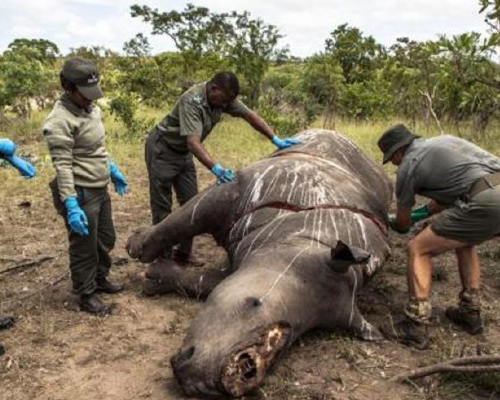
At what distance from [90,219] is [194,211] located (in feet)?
2.94

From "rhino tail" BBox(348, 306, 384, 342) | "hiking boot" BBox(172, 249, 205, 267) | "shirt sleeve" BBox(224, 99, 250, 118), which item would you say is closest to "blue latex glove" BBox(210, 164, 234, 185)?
"shirt sleeve" BBox(224, 99, 250, 118)

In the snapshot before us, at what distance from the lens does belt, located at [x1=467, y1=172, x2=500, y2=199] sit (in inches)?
167

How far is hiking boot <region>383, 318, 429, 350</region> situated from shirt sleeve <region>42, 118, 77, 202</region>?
2444 millimetres

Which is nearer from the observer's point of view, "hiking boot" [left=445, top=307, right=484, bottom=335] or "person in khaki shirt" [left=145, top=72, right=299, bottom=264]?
"hiking boot" [left=445, top=307, right=484, bottom=335]

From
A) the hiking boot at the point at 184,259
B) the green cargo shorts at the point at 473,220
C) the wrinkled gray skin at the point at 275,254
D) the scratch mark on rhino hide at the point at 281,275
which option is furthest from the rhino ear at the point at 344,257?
the hiking boot at the point at 184,259

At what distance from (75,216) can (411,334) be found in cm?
245

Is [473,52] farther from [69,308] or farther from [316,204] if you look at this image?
[69,308]

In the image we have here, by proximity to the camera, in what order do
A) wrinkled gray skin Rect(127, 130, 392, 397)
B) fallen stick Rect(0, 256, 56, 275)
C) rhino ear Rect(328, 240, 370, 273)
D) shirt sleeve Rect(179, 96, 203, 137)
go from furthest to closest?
fallen stick Rect(0, 256, 56, 275), shirt sleeve Rect(179, 96, 203, 137), rhino ear Rect(328, 240, 370, 273), wrinkled gray skin Rect(127, 130, 392, 397)

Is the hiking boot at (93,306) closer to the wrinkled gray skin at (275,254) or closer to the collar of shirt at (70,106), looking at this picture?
the wrinkled gray skin at (275,254)

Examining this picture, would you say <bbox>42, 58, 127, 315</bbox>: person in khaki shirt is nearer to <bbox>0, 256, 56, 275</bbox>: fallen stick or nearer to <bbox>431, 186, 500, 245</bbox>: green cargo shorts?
<bbox>0, 256, 56, 275</bbox>: fallen stick

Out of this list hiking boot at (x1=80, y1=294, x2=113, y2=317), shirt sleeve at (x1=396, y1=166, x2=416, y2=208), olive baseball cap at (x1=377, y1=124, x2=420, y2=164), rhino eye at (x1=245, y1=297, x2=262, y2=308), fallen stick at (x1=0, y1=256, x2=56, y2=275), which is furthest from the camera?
fallen stick at (x1=0, y1=256, x2=56, y2=275)

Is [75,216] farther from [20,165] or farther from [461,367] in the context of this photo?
[461,367]

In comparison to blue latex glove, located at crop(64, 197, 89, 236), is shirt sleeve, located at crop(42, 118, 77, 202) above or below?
above

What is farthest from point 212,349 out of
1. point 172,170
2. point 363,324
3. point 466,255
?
point 172,170
